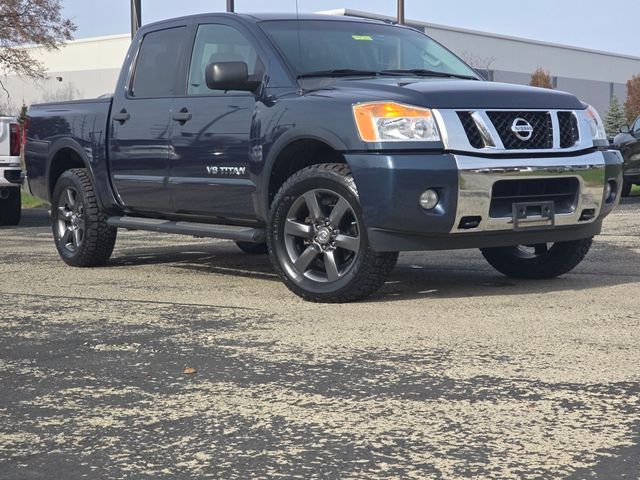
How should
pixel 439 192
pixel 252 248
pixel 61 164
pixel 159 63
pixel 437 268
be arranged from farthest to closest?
pixel 252 248
pixel 61 164
pixel 437 268
pixel 159 63
pixel 439 192

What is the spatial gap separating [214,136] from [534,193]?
2203 millimetres

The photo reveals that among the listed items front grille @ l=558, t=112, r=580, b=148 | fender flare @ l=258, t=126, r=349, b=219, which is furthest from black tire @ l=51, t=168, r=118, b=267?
front grille @ l=558, t=112, r=580, b=148

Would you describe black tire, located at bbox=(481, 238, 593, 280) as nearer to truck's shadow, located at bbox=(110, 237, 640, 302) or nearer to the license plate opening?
truck's shadow, located at bbox=(110, 237, 640, 302)

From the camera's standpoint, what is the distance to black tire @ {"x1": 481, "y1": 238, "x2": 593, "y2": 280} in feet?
25.6

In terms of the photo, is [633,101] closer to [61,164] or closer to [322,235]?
[61,164]

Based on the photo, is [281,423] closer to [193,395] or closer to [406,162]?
[193,395]

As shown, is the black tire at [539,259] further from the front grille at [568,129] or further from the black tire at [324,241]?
the black tire at [324,241]

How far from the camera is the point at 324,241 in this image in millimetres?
6863

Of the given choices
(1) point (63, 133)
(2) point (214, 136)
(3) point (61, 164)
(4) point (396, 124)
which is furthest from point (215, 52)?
(3) point (61, 164)

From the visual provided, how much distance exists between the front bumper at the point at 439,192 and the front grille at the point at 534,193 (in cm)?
5

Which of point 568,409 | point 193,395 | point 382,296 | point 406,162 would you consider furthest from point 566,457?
point 382,296

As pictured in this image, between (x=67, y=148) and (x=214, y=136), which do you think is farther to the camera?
(x=67, y=148)

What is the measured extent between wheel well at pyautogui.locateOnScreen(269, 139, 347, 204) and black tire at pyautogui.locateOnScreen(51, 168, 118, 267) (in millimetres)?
2235

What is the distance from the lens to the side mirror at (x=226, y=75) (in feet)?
23.3
